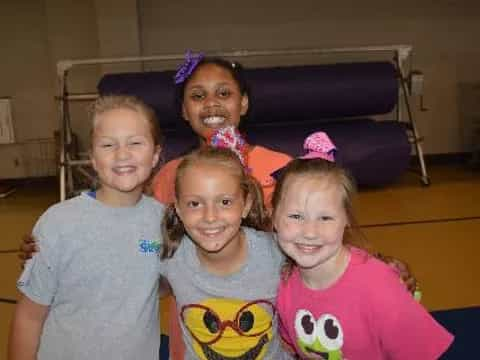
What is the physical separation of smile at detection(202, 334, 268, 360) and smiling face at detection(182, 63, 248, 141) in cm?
72

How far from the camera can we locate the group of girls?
137 cm

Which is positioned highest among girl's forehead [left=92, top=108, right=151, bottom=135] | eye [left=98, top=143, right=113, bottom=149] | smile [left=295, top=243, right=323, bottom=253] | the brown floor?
girl's forehead [left=92, top=108, right=151, bottom=135]

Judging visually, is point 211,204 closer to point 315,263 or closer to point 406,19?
point 315,263

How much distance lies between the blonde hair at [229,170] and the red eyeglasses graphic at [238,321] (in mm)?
178

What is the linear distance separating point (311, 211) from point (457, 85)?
183 inches

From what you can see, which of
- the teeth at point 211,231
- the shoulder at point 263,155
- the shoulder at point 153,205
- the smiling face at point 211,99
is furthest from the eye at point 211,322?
the smiling face at point 211,99

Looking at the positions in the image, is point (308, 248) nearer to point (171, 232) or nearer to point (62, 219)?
point (171, 232)

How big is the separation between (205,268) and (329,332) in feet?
1.18

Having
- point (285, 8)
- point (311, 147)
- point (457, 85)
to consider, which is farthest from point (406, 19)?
point (311, 147)

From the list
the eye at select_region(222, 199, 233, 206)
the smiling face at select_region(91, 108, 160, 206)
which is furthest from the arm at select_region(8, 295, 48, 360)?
the eye at select_region(222, 199, 233, 206)

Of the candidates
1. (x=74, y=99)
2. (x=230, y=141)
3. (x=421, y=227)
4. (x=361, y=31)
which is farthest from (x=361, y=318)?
(x=361, y=31)

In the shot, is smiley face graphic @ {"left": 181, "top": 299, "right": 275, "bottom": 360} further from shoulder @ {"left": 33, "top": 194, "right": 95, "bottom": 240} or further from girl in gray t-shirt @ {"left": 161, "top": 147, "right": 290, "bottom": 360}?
shoulder @ {"left": 33, "top": 194, "right": 95, "bottom": 240}

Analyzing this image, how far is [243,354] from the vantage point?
147cm

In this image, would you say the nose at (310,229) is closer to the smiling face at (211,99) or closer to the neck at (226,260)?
the neck at (226,260)
